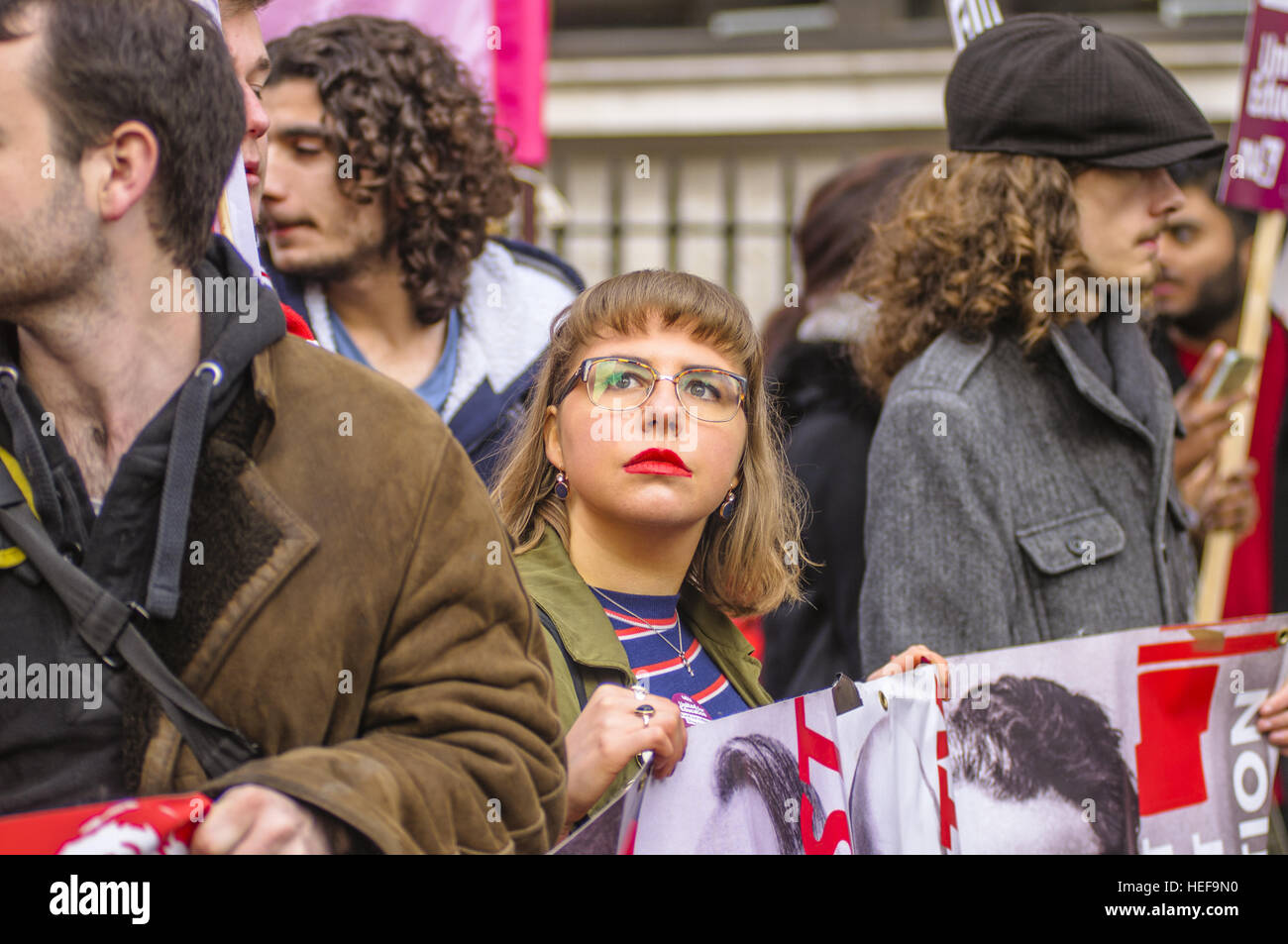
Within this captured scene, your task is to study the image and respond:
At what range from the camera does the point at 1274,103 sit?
13.7 feet

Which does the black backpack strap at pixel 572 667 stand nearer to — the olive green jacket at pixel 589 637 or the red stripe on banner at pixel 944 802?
the olive green jacket at pixel 589 637

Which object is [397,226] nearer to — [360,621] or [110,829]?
[360,621]

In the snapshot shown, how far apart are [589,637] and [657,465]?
11.1 inches

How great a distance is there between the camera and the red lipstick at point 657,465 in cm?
209

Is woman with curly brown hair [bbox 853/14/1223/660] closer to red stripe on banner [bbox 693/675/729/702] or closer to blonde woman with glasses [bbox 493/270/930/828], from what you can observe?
blonde woman with glasses [bbox 493/270/930/828]

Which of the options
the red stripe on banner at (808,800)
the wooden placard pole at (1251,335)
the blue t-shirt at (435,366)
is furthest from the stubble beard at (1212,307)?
the red stripe on banner at (808,800)

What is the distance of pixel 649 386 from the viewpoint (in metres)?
2.13

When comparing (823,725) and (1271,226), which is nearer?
(823,725)

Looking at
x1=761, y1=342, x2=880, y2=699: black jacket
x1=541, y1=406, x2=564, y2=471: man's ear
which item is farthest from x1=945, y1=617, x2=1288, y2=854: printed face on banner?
x1=761, y1=342, x2=880, y2=699: black jacket

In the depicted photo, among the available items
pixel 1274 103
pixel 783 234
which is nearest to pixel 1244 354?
pixel 1274 103

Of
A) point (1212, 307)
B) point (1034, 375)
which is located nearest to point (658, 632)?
point (1034, 375)

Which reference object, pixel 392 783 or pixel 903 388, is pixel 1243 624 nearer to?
pixel 903 388
